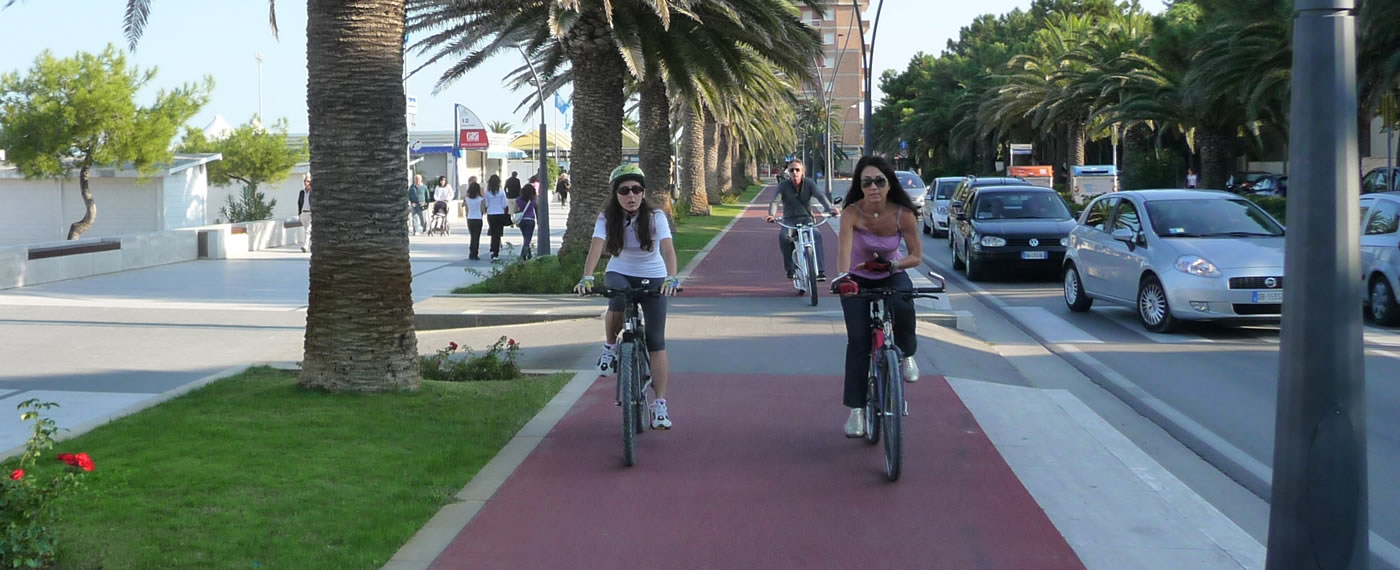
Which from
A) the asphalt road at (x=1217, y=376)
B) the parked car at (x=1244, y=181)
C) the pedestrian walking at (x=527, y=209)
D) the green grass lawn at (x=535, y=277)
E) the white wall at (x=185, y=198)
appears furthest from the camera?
the parked car at (x=1244, y=181)

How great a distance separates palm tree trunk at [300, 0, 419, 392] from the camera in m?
9.02

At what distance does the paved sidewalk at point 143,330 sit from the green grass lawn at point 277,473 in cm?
123

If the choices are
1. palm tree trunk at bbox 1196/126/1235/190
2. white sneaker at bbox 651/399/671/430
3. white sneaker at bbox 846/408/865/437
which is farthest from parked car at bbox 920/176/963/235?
white sneaker at bbox 651/399/671/430

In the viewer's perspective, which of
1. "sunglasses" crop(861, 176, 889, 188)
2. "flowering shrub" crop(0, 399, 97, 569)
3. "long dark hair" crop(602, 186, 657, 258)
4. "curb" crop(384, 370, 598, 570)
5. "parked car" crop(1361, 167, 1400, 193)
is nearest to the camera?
"flowering shrub" crop(0, 399, 97, 569)

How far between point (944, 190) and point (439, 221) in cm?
1340

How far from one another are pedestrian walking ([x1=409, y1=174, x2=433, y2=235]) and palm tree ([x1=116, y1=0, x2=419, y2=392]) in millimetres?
→ 24257

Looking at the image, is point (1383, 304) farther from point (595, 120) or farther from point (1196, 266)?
point (595, 120)

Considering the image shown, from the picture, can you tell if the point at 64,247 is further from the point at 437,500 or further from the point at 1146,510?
the point at 1146,510

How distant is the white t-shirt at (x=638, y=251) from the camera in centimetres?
795

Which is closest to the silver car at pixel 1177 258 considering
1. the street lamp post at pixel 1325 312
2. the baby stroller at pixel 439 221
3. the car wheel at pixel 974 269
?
the car wheel at pixel 974 269

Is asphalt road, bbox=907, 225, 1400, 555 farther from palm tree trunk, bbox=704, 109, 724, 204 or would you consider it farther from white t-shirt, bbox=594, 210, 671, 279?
palm tree trunk, bbox=704, 109, 724, 204

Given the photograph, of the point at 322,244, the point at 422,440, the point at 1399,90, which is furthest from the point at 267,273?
Answer: the point at 1399,90

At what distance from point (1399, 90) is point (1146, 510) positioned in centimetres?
3233

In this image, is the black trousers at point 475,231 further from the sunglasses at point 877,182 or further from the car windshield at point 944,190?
the sunglasses at point 877,182
